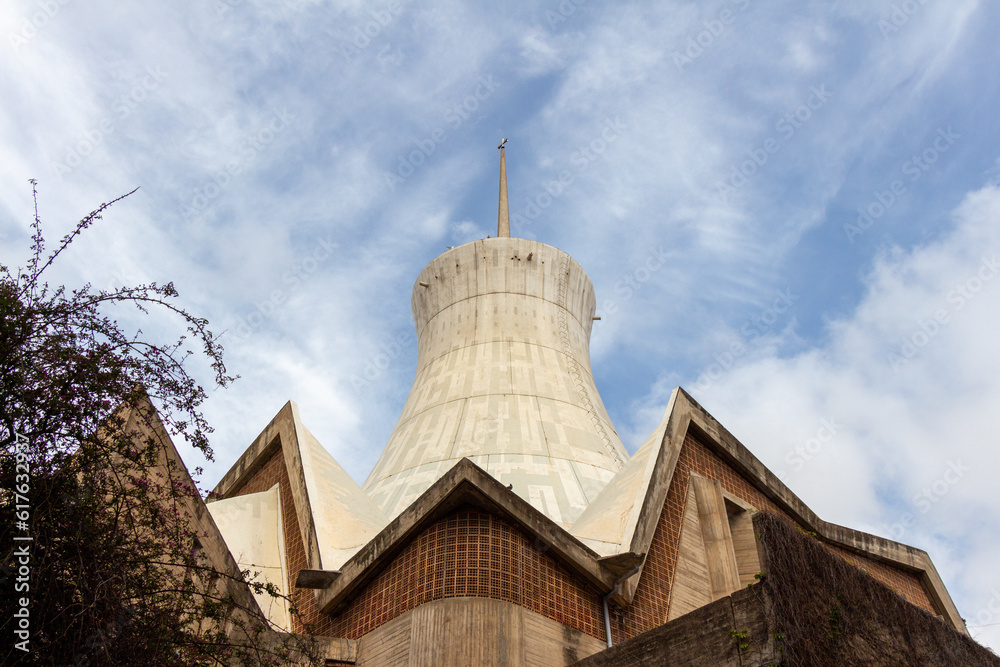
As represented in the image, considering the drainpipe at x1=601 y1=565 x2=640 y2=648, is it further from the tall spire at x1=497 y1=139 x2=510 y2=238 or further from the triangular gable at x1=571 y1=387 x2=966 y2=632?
the tall spire at x1=497 y1=139 x2=510 y2=238

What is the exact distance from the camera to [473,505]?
988 centimetres

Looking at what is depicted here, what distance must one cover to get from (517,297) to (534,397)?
3.28 m

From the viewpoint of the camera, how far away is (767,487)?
1276cm

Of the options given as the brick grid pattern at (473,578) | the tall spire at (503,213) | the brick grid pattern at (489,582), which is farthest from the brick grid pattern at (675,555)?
the tall spire at (503,213)

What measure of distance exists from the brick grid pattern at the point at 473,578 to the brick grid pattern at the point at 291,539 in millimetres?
348

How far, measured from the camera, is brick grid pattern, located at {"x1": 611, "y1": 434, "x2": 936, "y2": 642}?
10164 mm

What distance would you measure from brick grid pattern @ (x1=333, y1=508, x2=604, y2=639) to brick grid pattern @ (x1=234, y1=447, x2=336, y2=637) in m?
0.35

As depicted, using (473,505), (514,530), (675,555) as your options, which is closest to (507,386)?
(675,555)

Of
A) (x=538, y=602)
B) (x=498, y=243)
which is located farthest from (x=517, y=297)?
(x=538, y=602)

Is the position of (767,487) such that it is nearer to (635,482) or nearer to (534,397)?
(635,482)

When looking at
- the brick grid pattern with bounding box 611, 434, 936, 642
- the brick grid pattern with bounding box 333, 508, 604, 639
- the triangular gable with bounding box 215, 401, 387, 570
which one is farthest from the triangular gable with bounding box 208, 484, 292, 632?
the brick grid pattern with bounding box 611, 434, 936, 642

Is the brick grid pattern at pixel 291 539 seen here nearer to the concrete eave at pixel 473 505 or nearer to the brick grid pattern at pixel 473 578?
the brick grid pattern at pixel 473 578

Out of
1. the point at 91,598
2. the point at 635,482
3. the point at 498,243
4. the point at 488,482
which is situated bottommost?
the point at 91,598

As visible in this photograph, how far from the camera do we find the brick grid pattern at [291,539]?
10.3 metres
